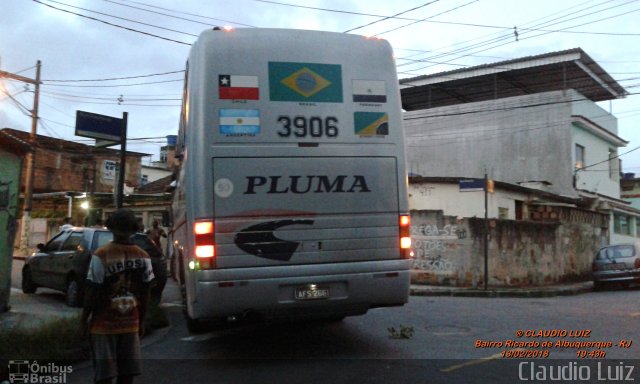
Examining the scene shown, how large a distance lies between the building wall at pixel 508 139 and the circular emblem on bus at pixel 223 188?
75.1 feet

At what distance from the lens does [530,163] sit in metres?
27.8

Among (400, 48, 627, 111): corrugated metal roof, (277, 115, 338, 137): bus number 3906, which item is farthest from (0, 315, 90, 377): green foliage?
(400, 48, 627, 111): corrugated metal roof

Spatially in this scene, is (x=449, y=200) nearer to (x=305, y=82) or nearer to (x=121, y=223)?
(x=305, y=82)

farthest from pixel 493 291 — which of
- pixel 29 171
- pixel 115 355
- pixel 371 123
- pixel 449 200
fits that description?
pixel 29 171

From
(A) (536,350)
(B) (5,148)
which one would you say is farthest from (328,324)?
(B) (5,148)

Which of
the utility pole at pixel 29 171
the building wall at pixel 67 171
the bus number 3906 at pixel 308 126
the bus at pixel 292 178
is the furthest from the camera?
the building wall at pixel 67 171

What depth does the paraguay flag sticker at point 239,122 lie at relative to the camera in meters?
6.06

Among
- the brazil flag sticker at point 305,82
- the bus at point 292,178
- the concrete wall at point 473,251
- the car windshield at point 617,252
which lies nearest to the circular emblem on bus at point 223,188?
the bus at point 292,178

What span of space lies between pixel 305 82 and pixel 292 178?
1118 mm

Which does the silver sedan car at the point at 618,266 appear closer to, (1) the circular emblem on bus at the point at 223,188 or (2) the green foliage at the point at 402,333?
(2) the green foliage at the point at 402,333

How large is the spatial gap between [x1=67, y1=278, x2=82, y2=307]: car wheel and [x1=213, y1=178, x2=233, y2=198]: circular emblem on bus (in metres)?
6.03

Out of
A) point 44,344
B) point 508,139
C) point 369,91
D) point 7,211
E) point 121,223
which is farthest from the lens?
point 508,139

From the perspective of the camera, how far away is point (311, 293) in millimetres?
6145

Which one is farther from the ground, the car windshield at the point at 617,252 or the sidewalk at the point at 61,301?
the car windshield at the point at 617,252
